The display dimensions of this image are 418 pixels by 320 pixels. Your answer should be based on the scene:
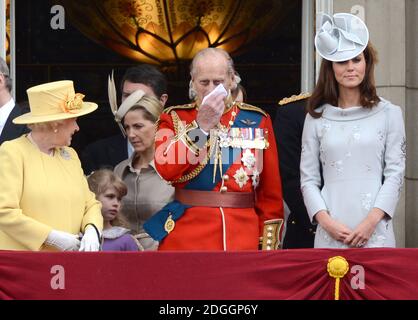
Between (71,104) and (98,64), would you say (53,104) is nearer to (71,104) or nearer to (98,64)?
(71,104)

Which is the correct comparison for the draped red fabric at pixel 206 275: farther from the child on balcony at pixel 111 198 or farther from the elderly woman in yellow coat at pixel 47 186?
the child on balcony at pixel 111 198

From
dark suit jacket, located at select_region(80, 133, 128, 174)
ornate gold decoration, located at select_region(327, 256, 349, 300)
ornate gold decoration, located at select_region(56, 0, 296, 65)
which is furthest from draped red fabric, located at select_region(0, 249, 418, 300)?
ornate gold decoration, located at select_region(56, 0, 296, 65)

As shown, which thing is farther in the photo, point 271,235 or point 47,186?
point 271,235

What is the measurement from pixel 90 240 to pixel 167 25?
427 cm

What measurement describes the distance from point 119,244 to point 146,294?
1.08 meters

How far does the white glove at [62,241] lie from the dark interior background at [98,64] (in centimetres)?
354

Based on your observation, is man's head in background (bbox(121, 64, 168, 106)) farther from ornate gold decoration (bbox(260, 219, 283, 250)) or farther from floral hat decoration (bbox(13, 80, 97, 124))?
ornate gold decoration (bbox(260, 219, 283, 250))


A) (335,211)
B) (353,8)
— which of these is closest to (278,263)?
(335,211)

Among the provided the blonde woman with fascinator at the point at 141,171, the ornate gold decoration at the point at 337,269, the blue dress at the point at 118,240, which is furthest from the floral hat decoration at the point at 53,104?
the ornate gold decoration at the point at 337,269

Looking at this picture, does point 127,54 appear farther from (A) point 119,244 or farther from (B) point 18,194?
(B) point 18,194

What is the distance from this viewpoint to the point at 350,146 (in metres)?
7.00

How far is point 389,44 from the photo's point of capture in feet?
30.0

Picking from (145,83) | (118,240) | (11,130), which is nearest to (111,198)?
(118,240)
